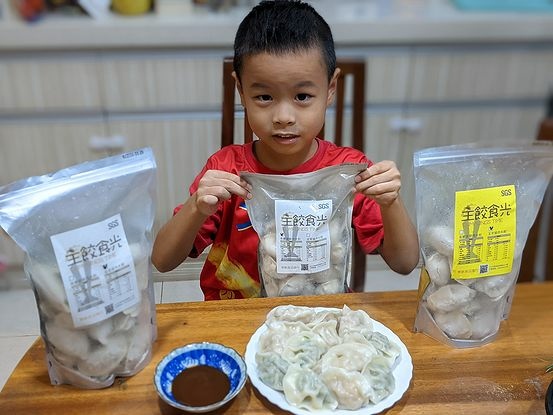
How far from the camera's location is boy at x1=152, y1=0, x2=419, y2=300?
3.04 ft

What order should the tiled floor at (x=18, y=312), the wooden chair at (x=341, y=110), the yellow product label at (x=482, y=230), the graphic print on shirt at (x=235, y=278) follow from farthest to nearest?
the tiled floor at (x=18, y=312) → the wooden chair at (x=341, y=110) → the graphic print on shirt at (x=235, y=278) → the yellow product label at (x=482, y=230)

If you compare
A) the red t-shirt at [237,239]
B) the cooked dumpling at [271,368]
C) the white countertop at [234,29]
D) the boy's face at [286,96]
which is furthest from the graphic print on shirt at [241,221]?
the white countertop at [234,29]

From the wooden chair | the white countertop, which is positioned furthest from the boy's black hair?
the white countertop

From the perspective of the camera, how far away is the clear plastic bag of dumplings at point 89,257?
0.68m

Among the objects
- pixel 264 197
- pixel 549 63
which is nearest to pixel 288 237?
pixel 264 197

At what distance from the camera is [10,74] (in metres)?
1.93

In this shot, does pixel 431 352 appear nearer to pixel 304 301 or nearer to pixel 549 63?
pixel 304 301

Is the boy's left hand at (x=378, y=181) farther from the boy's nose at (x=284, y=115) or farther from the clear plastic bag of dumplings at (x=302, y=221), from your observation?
the boy's nose at (x=284, y=115)

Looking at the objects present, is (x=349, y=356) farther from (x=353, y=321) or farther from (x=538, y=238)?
(x=538, y=238)

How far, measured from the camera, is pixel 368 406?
2.37 feet

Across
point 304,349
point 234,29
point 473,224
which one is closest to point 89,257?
point 304,349

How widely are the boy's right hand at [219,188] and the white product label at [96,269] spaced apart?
0.67 feet

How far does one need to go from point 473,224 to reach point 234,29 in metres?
1.36

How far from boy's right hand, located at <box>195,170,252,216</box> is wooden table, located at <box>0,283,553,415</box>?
0.18m
